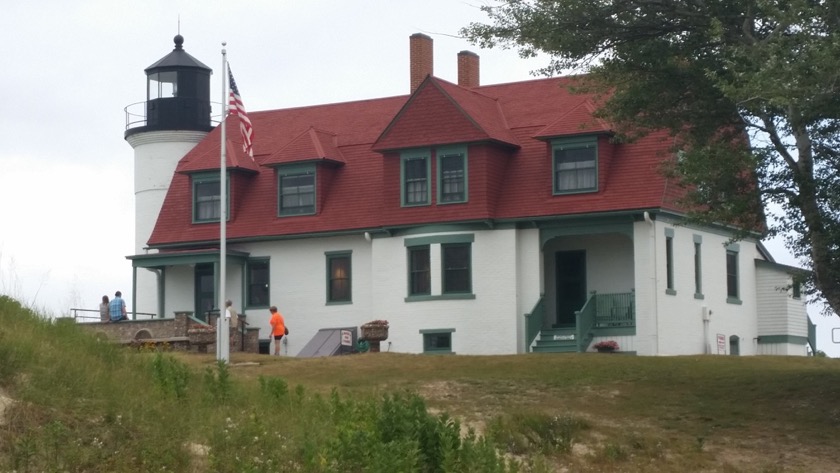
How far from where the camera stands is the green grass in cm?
1579

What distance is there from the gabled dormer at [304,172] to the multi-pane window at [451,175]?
4.30 m

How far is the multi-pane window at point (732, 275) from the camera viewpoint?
41.3 meters

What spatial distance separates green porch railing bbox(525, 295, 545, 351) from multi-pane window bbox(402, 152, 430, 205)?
14.3ft

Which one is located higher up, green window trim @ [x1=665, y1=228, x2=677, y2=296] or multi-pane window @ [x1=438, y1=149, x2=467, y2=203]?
multi-pane window @ [x1=438, y1=149, x2=467, y2=203]

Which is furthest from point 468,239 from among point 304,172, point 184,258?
point 184,258

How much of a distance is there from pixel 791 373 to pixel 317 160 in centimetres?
1706

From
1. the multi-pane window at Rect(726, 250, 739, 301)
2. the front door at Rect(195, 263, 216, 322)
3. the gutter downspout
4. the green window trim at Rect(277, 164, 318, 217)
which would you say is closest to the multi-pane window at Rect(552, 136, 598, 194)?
the gutter downspout

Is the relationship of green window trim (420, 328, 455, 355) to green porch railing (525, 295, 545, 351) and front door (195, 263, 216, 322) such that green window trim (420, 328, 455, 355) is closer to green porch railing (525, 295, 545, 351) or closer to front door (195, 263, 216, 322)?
green porch railing (525, 295, 545, 351)

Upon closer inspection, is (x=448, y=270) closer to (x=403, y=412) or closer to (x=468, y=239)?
(x=468, y=239)

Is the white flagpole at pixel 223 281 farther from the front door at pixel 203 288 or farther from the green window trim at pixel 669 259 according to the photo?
the green window trim at pixel 669 259

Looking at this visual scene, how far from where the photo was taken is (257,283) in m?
42.6

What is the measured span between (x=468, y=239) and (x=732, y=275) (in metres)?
8.40

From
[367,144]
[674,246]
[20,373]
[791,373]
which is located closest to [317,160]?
[367,144]

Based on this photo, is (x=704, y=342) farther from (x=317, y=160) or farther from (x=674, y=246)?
(x=317, y=160)
